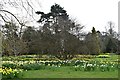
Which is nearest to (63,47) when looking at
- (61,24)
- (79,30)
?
(61,24)

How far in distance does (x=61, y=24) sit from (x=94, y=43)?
15.4 meters

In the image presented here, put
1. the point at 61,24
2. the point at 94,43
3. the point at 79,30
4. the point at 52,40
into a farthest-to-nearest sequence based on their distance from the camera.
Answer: the point at 94,43
the point at 79,30
the point at 61,24
the point at 52,40

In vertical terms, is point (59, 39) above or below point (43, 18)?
below

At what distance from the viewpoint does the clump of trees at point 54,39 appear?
11569 millimetres

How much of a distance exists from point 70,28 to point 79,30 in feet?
29.3

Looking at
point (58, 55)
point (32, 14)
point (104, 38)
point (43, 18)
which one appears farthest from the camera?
point (104, 38)

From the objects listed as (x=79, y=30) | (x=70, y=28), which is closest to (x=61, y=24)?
(x=70, y=28)

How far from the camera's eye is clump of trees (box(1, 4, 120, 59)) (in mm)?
11569

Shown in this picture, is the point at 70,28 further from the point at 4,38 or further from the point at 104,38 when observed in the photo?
the point at 104,38

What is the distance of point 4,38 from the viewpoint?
438 inches

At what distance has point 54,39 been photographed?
34812mm

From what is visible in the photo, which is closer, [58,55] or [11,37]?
[11,37]

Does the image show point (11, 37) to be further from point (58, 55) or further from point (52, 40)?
point (52, 40)

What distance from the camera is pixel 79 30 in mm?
45750
